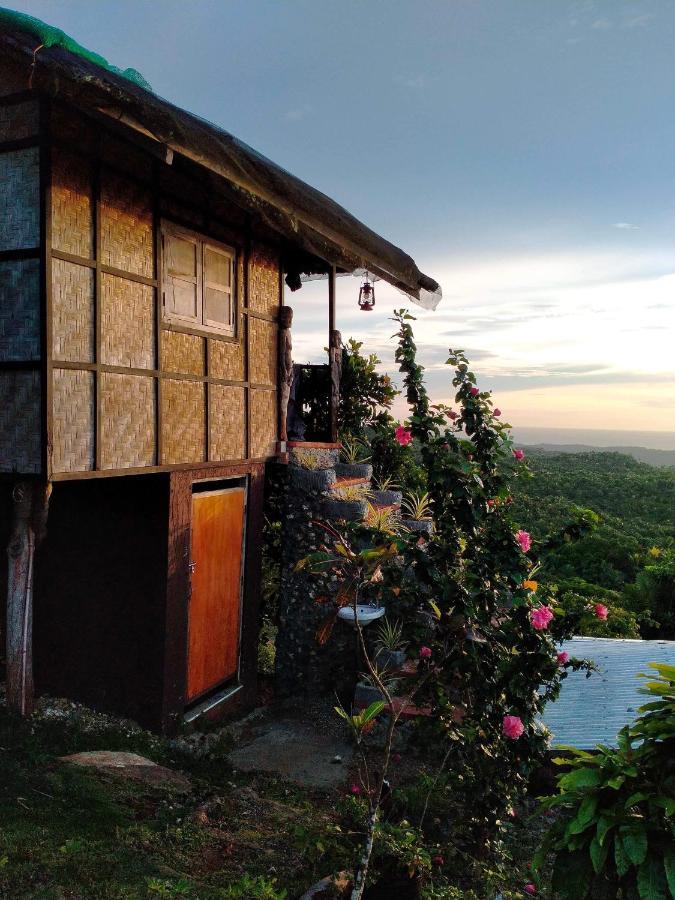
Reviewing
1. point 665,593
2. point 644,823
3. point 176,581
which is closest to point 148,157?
point 176,581

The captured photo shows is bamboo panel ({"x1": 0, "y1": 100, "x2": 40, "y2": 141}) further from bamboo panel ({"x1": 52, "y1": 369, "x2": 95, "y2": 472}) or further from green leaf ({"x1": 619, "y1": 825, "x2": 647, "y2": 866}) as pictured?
green leaf ({"x1": 619, "y1": 825, "x2": 647, "y2": 866})

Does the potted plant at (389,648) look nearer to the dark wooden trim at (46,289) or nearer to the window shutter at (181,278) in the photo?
the window shutter at (181,278)

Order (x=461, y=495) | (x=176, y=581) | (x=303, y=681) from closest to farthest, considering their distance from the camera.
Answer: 1. (x=461, y=495)
2. (x=176, y=581)
3. (x=303, y=681)

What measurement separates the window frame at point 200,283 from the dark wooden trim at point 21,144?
4.49 feet

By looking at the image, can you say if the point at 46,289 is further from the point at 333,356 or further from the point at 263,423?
the point at 333,356

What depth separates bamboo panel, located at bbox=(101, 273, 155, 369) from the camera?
591 cm

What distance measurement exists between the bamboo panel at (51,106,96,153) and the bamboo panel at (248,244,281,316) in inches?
101

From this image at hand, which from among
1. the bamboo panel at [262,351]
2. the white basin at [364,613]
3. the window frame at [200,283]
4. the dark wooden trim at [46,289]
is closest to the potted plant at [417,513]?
the white basin at [364,613]

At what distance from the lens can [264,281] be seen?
27.5ft

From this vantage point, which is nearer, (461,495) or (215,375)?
(461,495)

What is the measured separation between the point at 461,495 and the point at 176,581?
3.38m

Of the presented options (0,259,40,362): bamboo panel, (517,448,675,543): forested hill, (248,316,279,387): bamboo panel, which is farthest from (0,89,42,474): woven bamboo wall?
(517,448,675,543): forested hill

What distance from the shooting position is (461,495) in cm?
495

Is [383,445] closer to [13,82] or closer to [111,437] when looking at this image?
[111,437]
